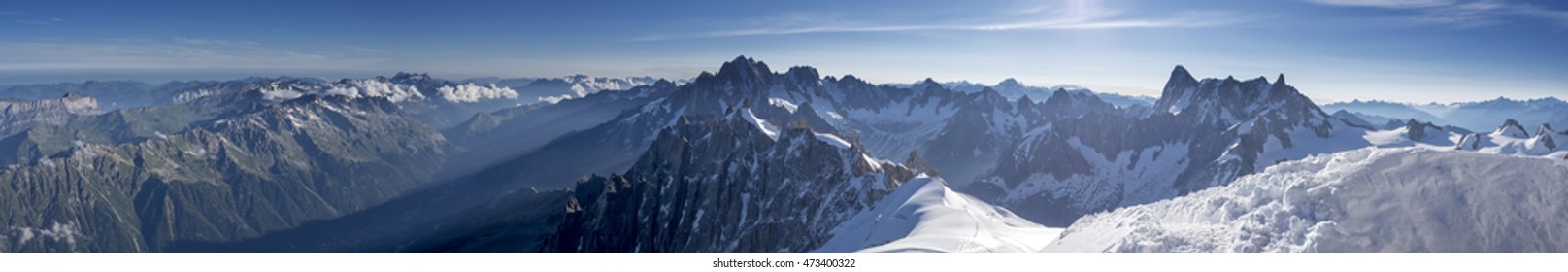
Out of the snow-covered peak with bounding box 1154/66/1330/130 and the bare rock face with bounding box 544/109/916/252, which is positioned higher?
the snow-covered peak with bounding box 1154/66/1330/130

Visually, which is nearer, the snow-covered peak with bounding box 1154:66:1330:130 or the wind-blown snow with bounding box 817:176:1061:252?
the wind-blown snow with bounding box 817:176:1061:252

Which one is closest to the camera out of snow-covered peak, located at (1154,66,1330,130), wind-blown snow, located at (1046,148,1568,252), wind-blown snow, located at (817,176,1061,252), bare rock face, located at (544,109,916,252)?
wind-blown snow, located at (1046,148,1568,252)

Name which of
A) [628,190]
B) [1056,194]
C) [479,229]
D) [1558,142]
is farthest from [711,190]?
[1558,142]

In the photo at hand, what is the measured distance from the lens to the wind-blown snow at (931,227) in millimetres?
26219

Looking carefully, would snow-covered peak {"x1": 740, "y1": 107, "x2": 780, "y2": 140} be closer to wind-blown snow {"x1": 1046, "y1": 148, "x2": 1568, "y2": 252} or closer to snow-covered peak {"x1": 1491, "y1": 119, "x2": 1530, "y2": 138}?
wind-blown snow {"x1": 1046, "y1": 148, "x2": 1568, "y2": 252}

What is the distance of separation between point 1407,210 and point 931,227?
22649mm

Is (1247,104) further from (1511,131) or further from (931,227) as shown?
(931,227)

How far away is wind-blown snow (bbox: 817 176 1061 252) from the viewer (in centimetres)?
2622

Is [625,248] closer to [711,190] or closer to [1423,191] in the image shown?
[711,190]

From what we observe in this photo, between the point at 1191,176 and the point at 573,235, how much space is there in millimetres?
130174

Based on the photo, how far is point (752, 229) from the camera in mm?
72625

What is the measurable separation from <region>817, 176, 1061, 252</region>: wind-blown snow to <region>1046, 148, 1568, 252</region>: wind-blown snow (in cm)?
1109

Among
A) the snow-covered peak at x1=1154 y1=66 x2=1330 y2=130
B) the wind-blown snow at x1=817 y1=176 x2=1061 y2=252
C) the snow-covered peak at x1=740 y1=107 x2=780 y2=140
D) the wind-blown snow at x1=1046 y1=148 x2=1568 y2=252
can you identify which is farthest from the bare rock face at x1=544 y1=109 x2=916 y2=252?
the snow-covered peak at x1=1154 y1=66 x2=1330 y2=130

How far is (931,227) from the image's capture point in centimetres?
3403
